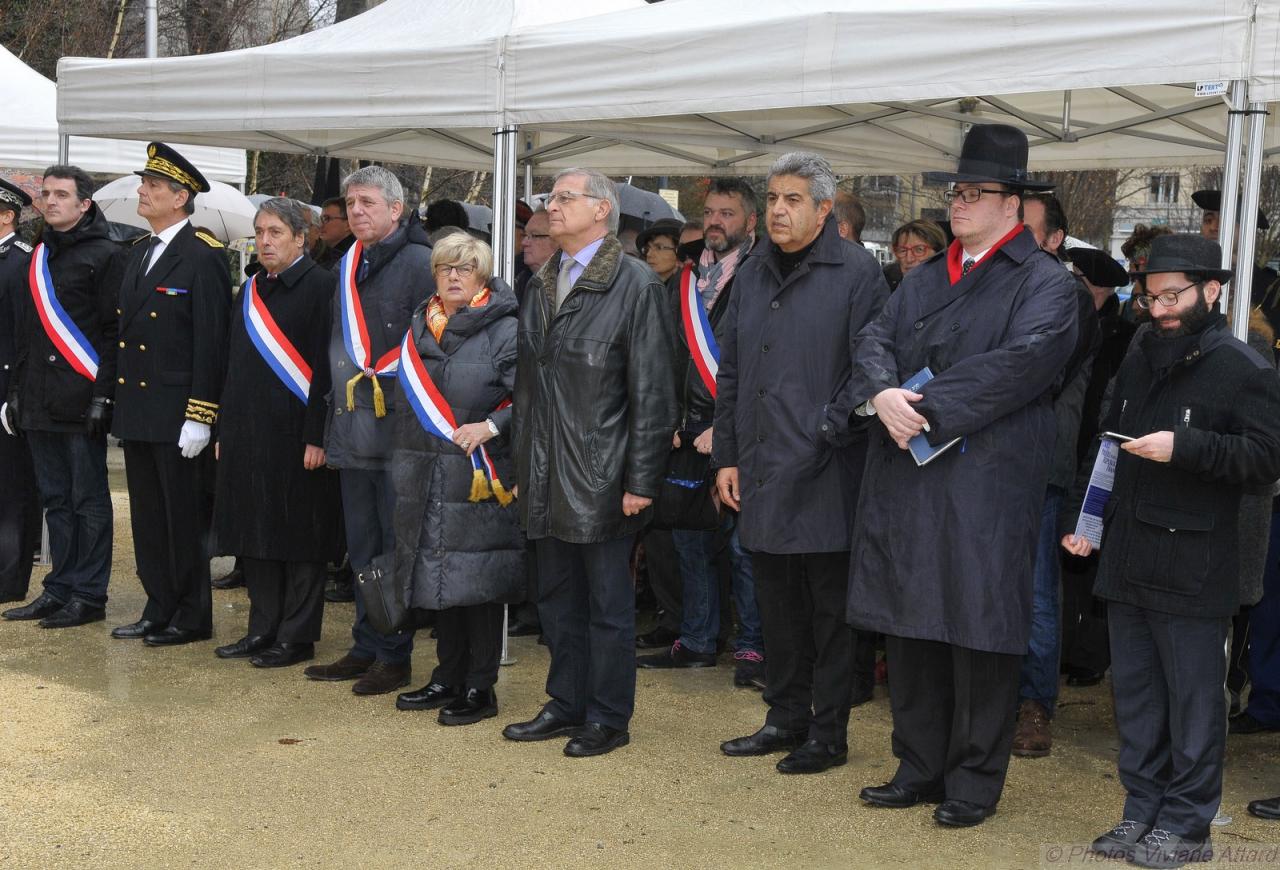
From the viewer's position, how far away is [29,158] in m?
9.90

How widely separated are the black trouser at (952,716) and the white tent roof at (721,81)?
1836 mm

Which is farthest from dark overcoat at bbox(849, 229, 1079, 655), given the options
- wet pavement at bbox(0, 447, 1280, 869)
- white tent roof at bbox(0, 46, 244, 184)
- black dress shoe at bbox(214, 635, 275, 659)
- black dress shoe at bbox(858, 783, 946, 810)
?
white tent roof at bbox(0, 46, 244, 184)

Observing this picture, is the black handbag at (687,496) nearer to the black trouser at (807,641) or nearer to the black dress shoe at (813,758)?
the black trouser at (807,641)

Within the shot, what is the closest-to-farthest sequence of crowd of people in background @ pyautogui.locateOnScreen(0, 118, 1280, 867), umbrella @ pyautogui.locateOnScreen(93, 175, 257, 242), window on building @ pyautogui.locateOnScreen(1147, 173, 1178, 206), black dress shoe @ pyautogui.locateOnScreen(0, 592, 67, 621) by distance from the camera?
1. crowd of people in background @ pyautogui.locateOnScreen(0, 118, 1280, 867)
2. black dress shoe @ pyautogui.locateOnScreen(0, 592, 67, 621)
3. umbrella @ pyautogui.locateOnScreen(93, 175, 257, 242)
4. window on building @ pyautogui.locateOnScreen(1147, 173, 1178, 206)

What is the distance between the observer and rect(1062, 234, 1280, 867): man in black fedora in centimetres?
398

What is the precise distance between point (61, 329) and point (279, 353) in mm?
1403

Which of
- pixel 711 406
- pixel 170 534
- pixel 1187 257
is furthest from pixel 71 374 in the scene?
pixel 1187 257

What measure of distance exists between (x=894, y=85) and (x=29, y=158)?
7.00 meters

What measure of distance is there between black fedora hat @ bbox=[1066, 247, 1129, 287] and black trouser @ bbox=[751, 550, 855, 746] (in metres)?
1.67

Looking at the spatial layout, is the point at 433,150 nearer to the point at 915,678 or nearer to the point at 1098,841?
the point at 915,678

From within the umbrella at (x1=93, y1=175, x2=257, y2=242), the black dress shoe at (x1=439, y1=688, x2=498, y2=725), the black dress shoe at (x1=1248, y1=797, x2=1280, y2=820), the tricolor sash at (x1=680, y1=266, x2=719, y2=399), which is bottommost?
the black dress shoe at (x1=439, y1=688, x2=498, y2=725)

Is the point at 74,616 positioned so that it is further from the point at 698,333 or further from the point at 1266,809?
the point at 1266,809

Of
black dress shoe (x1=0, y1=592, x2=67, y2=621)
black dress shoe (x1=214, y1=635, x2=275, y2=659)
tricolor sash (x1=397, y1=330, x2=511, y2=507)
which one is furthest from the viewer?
black dress shoe (x1=0, y1=592, x2=67, y2=621)

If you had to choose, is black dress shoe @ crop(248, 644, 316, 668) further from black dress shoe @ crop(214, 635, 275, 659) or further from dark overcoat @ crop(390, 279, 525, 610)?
dark overcoat @ crop(390, 279, 525, 610)
